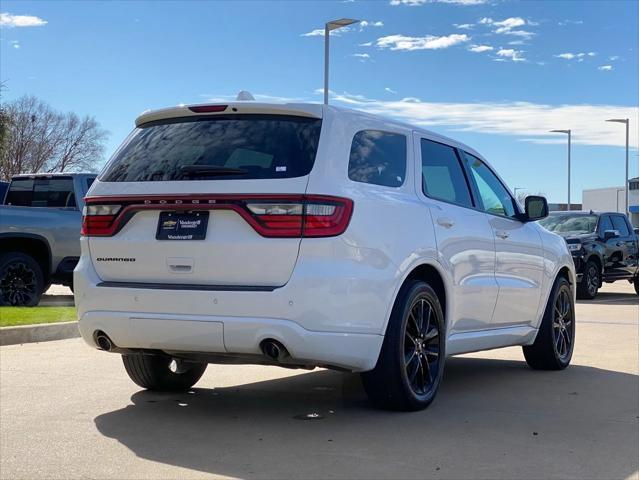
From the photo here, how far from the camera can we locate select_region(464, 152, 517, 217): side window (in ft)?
23.7

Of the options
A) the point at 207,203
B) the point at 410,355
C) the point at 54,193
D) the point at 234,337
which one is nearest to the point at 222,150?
the point at 207,203

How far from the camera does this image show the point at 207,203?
17.4 ft

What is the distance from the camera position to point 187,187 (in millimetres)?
5406

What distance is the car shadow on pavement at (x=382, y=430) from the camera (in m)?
4.62

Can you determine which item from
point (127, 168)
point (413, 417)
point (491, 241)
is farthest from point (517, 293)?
point (127, 168)

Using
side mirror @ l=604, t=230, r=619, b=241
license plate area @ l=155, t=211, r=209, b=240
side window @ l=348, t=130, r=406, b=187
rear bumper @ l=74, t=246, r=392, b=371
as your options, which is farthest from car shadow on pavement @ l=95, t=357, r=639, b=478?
side mirror @ l=604, t=230, r=619, b=241

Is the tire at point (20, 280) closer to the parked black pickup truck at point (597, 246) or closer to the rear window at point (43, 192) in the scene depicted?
the rear window at point (43, 192)

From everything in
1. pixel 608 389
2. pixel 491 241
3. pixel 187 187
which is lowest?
pixel 608 389

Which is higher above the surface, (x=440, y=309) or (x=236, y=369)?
(x=440, y=309)

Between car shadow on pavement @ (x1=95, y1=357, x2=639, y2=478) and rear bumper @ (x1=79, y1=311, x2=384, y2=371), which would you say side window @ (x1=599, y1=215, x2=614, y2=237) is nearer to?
car shadow on pavement @ (x1=95, y1=357, x2=639, y2=478)

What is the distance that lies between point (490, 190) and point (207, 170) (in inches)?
113

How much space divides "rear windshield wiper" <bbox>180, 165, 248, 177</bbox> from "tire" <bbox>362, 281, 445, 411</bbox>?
1.29 m

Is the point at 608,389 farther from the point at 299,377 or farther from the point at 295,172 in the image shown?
the point at 295,172

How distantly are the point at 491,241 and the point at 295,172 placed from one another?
2.32 meters
